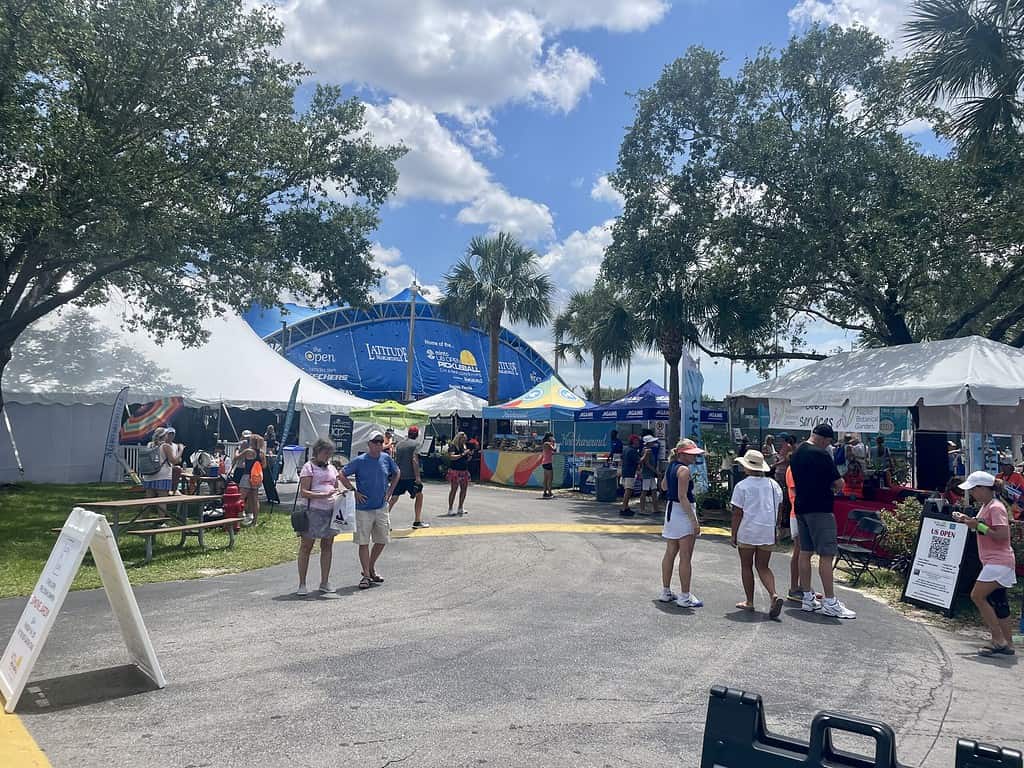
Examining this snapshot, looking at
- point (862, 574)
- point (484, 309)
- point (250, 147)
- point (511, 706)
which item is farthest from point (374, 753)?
point (484, 309)

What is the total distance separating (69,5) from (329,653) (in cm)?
A: 1105

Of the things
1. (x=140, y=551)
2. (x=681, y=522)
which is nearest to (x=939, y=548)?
(x=681, y=522)

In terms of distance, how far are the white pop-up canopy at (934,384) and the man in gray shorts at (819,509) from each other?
164 inches

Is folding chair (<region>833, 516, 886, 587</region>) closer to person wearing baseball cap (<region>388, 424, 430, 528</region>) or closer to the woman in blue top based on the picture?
the woman in blue top

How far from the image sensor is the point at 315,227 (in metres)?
15.7

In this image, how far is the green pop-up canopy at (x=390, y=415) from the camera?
2220cm

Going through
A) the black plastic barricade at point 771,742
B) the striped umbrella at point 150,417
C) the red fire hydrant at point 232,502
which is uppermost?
the striped umbrella at point 150,417

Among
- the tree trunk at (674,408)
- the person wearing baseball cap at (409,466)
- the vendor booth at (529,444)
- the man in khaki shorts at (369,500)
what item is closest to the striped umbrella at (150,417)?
the person wearing baseball cap at (409,466)

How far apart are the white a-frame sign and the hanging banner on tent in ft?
31.7

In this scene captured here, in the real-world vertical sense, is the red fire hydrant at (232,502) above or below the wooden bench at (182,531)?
above

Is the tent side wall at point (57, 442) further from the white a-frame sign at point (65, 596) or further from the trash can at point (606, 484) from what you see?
the white a-frame sign at point (65, 596)

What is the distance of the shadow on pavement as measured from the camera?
448 centimetres

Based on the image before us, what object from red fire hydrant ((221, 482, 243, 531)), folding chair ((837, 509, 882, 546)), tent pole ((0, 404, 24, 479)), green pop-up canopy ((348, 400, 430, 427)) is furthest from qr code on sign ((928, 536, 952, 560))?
tent pole ((0, 404, 24, 479))

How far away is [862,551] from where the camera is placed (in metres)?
8.91
